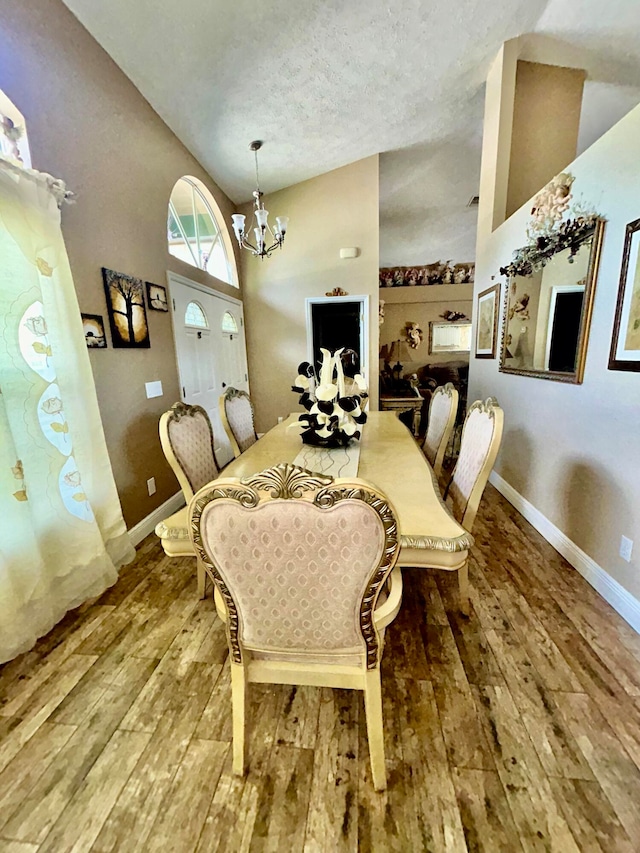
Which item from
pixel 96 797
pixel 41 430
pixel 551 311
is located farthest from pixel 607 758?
pixel 41 430

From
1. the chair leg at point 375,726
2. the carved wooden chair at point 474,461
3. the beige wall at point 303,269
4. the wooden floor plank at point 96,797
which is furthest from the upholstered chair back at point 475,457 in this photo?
the beige wall at point 303,269

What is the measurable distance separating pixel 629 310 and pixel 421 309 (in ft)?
19.4

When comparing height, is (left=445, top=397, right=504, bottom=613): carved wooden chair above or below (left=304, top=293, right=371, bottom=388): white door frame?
below

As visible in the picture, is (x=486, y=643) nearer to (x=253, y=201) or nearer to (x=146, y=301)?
(x=146, y=301)

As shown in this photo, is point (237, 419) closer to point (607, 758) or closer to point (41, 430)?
point (41, 430)

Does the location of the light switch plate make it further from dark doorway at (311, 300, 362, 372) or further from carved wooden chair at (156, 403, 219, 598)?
dark doorway at (311, 300, 362, 372)

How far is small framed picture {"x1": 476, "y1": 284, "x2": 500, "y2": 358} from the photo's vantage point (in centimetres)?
307

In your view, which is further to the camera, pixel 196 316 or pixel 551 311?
pixel 196 316

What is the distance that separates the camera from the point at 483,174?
3326 mm

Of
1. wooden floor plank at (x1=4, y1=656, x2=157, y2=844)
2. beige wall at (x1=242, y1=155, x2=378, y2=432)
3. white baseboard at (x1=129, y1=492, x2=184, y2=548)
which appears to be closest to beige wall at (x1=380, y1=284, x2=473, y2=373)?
beige wall at (x1=242, y1=155, x2=378, y2=432)

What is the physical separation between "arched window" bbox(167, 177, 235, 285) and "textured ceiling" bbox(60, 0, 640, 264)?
339 mm

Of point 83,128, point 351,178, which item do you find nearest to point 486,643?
point 83,128

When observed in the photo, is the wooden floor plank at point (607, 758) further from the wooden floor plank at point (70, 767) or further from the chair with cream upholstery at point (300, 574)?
the wooden floor plank at point (70, 767)

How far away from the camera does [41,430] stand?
161cm
